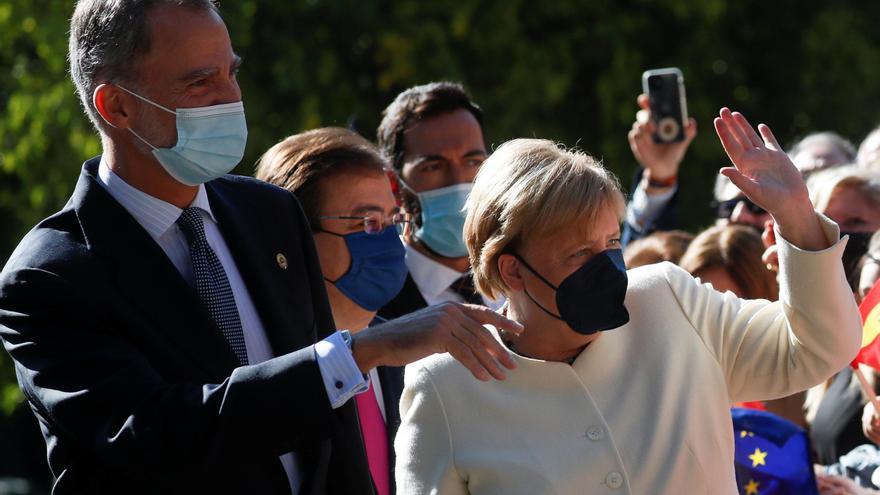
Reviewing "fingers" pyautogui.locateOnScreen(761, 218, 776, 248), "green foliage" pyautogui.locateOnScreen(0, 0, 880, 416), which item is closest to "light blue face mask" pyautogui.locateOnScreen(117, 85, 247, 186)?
"fingers" pyautogui.locateOnScreen(761, 218, 776, 248)

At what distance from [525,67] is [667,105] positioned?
4991mm

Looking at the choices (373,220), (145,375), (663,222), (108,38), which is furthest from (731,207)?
(145,375)

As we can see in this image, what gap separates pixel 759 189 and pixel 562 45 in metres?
8.04

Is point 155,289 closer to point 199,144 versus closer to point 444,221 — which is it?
point 199,144

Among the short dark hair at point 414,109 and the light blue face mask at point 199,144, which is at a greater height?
the light blue face mask at point 199,144

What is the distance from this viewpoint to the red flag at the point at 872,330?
3.82 metres

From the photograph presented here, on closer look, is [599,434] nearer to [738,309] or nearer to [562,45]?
[738,309]

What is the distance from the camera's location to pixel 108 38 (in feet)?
10.5

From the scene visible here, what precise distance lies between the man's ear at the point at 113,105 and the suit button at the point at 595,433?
1363 millimetres

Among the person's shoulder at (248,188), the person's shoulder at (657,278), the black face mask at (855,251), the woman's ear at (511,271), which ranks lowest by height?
the black face mask at (855,251)

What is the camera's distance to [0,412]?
13.8 metres

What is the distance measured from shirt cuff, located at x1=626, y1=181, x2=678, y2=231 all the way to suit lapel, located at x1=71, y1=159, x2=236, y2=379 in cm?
309

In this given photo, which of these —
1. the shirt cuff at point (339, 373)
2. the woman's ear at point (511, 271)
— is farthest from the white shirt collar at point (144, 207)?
the woman's ear at point (511, 271)

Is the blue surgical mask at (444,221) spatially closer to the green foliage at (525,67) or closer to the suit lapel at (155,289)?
the suit lapel at (155,289)
